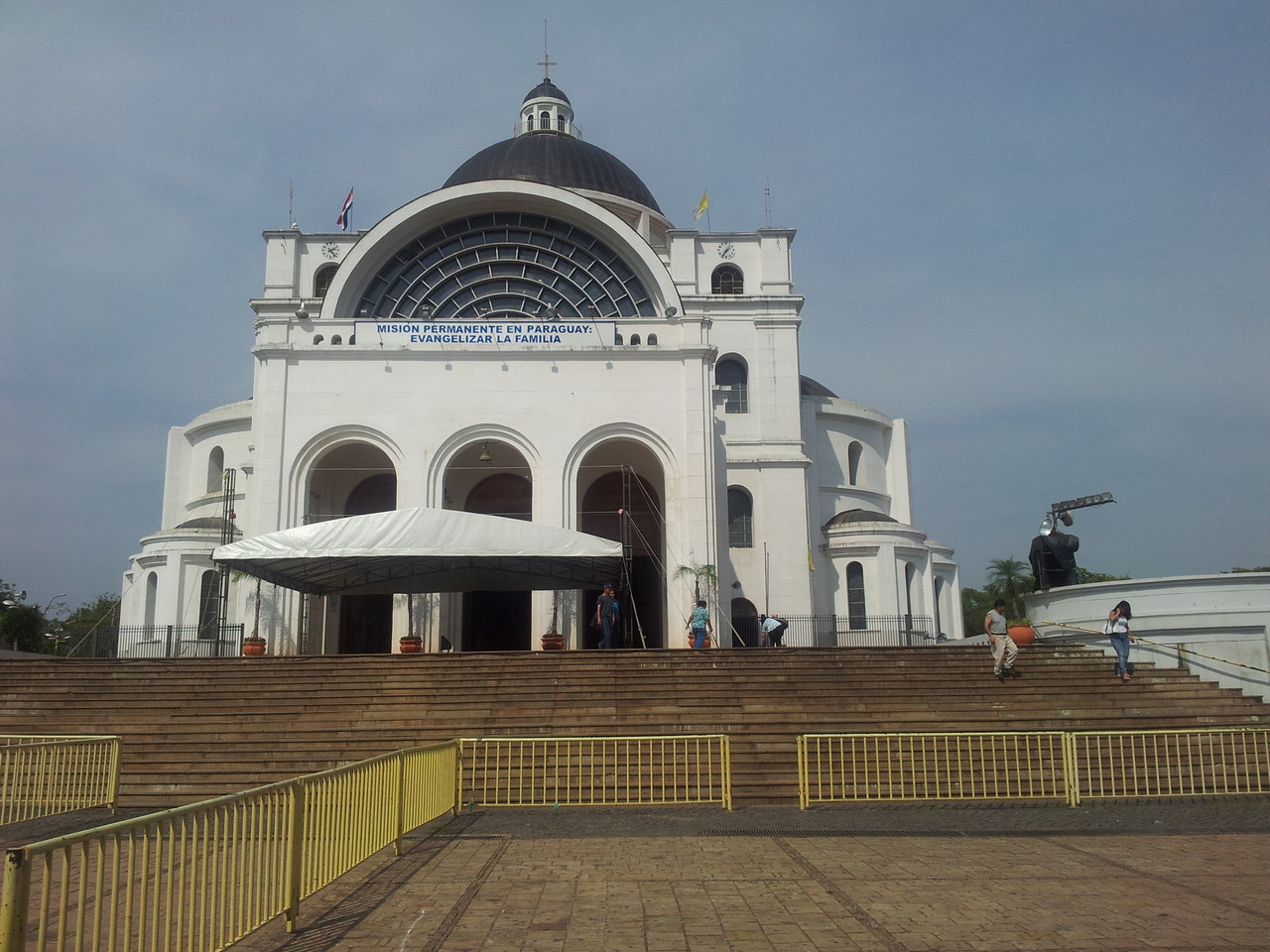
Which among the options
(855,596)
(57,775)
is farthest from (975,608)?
(57,775)

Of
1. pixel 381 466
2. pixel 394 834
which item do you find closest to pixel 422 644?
pixel 381 466

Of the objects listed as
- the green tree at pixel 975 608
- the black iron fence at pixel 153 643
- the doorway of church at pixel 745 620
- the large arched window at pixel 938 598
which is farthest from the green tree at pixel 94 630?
the green tree at pixel 975 608

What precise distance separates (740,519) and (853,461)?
22.0 feet

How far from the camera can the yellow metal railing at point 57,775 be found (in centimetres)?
984

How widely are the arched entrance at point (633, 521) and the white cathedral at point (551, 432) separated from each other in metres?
0.11

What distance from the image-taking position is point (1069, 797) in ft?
36.0

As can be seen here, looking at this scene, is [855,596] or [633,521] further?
[855,596]

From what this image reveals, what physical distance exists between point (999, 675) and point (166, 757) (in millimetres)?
12683

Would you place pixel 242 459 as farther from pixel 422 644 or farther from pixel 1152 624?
pixel 1152 624

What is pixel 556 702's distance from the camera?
15359mm

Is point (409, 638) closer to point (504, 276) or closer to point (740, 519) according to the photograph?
point (504, 276)

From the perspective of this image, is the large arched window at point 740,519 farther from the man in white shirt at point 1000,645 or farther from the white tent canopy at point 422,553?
the man in white shirt at point 1000,645

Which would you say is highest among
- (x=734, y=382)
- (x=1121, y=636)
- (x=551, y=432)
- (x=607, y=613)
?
(x=734, y=382)

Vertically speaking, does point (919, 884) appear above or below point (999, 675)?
below
